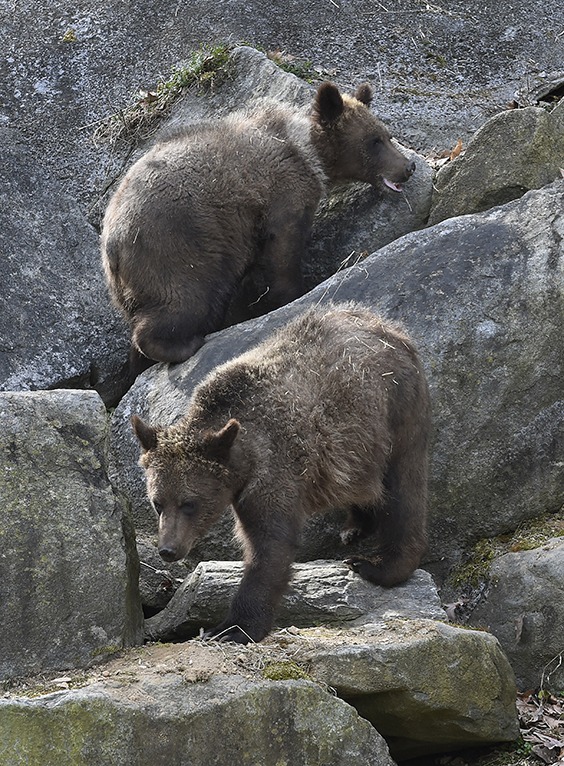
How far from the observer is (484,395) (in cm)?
880

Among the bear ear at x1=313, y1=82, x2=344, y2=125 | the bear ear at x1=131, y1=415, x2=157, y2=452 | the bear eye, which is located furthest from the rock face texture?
the bear ear at x1=313, y1=82, x2=344, y2=125

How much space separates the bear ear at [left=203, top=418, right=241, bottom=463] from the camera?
23.4 ft

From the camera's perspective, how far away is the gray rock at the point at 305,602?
739 cm

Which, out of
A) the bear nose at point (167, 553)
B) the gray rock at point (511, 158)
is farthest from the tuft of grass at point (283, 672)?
the gray rock at point (511, 158)

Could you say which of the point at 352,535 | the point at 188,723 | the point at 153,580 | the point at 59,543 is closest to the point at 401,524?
the point at 352,535

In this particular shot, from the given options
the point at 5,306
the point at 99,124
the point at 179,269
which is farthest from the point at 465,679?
the point at 99,124

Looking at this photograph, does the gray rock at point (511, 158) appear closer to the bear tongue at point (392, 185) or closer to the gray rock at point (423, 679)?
the bear tongue at point (392, 185)

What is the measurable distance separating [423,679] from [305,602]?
123 centimetres

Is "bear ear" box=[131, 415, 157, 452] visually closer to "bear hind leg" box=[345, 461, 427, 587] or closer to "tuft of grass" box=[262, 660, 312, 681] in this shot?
"bear hind leg" box=[345, 461, 427, 587]

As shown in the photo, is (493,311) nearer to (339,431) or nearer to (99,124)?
(339,431)

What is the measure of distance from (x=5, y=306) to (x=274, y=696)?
5.83m

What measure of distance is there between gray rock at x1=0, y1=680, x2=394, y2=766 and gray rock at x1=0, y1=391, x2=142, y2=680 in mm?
656

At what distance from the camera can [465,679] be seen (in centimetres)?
652

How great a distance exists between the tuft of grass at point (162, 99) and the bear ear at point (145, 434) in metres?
5.61
